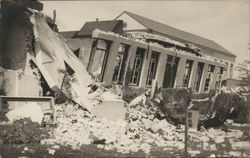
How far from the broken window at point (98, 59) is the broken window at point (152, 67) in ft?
8.89

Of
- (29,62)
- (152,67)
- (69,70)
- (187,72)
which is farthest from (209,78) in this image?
(29,62)

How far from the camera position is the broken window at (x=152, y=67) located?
1661cm

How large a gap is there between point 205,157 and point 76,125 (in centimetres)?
344

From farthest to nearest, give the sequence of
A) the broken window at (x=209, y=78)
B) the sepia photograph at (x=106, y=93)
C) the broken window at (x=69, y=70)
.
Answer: the broken window at (x=209, y=78) < the broken window at (x=69, y=70) < the sepia photograph at (x=106, y=93)

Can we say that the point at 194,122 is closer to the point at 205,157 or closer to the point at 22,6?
the point at 205,157

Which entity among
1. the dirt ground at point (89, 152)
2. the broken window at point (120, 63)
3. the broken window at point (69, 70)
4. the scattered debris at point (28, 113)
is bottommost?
the dirt ground at point (89, 152)

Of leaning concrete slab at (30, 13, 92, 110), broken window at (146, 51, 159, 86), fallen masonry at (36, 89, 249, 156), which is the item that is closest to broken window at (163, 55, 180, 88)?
broken window at (146, 51, 159, 86)

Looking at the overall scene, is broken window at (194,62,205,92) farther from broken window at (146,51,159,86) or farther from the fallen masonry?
the fallen masonry

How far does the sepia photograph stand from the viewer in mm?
8688

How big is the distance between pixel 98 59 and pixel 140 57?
7.51 feet

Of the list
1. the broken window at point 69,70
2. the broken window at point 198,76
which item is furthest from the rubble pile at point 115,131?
the broken window at point 198,76

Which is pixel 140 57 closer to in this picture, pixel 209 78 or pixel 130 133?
pixel 209 78

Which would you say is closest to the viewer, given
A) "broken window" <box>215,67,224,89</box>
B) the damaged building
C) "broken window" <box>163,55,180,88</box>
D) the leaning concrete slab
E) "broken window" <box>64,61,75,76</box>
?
the damaged building

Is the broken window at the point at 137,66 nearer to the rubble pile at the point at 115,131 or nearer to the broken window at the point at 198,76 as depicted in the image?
the rubble pile at the point at 115,131
